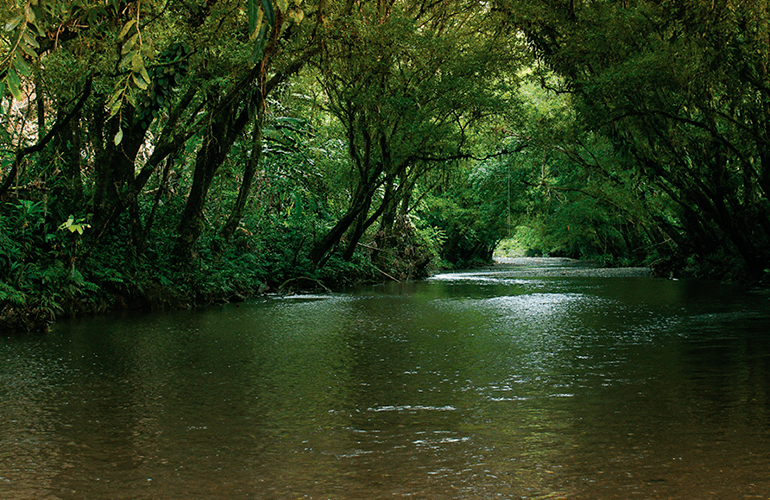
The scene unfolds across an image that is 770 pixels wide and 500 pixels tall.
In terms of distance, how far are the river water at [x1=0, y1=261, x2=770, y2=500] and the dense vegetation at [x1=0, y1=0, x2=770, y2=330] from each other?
1976 mm

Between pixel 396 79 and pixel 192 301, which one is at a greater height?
pixel 396 79

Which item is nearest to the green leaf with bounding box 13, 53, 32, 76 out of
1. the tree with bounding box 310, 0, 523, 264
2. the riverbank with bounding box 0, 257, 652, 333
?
the riverbank with bounding box 0, 257, 652, 333

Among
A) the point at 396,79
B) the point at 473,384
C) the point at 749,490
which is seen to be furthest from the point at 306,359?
the point at 396,79

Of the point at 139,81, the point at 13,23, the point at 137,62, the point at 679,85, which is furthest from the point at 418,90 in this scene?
the point at 13,23

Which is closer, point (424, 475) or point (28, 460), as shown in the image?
point (424, 475)

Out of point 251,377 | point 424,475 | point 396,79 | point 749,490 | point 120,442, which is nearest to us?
point 749,490

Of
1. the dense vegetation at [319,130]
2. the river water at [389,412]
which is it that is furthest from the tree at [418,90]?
the river water at [389,412]

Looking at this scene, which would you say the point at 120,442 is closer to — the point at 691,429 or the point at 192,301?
the point at 691,429

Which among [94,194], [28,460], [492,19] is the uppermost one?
[492,19]

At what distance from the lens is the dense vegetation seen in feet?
31.3

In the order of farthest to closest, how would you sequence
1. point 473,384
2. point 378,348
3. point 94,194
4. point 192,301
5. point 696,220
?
point 696,220 → point 192,301 → point 94,194 → point 378,348 → point 473,384

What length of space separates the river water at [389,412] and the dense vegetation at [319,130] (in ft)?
6.48

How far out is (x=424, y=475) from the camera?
3.26 metres

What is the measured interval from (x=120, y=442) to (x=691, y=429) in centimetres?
333
